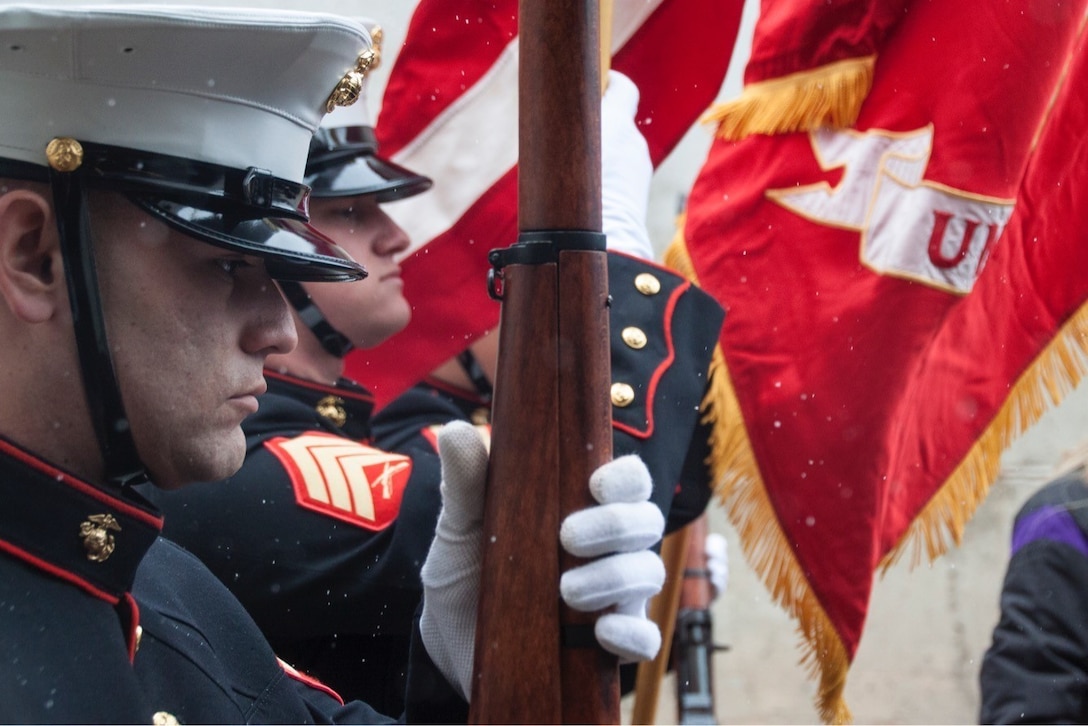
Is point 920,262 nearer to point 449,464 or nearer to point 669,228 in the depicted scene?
point 449,464

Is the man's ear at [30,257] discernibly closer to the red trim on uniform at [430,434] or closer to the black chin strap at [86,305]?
the black chin strap at [86,305]

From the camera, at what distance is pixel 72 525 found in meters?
1.23

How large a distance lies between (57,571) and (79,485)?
9 cm

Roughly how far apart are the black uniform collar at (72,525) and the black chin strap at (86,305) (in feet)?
0.20

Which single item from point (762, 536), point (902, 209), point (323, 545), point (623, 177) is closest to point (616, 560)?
point (323, 545)

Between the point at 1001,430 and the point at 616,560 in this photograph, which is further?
the point at 1001,430

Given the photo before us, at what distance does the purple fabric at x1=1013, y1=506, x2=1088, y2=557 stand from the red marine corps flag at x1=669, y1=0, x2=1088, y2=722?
205 mm

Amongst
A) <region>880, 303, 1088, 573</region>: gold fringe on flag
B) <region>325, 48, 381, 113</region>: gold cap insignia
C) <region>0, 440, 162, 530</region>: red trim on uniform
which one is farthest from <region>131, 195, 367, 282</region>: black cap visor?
<region>880, 303, 1088, 573</region>: gold fringe on flag

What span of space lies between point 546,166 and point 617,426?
510 millimetres

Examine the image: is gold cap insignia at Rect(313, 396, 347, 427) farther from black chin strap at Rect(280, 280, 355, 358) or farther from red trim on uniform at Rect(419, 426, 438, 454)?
Answer: red trim on uniform at Rect(419, 426, 438, 454)

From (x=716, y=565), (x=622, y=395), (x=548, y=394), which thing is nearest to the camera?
(x=548, y=394)

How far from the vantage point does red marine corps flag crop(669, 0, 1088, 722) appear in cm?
264

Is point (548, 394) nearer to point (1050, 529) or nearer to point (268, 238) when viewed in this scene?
point (268, 238)

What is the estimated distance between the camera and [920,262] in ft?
8.77
